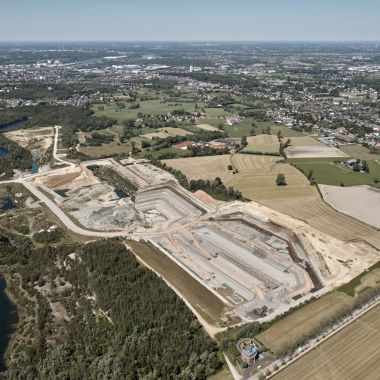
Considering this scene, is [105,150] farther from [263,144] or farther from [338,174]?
[338,174]

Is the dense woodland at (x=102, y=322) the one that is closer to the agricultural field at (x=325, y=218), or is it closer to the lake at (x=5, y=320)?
the lake at (x=5, y=320)

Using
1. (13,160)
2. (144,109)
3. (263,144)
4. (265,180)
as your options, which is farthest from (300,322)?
(144,109)

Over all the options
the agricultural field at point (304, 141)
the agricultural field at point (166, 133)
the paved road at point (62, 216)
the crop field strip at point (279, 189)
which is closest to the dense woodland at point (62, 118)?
the agricultural field at point (166, 133)

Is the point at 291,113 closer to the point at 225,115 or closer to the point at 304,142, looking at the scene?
the point at 225,115

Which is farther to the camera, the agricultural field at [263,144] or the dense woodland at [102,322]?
the agricultural field at [263,144]

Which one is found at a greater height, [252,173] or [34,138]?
[252,173]

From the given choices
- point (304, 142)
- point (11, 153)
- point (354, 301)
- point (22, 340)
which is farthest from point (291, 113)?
point (22, 340)
